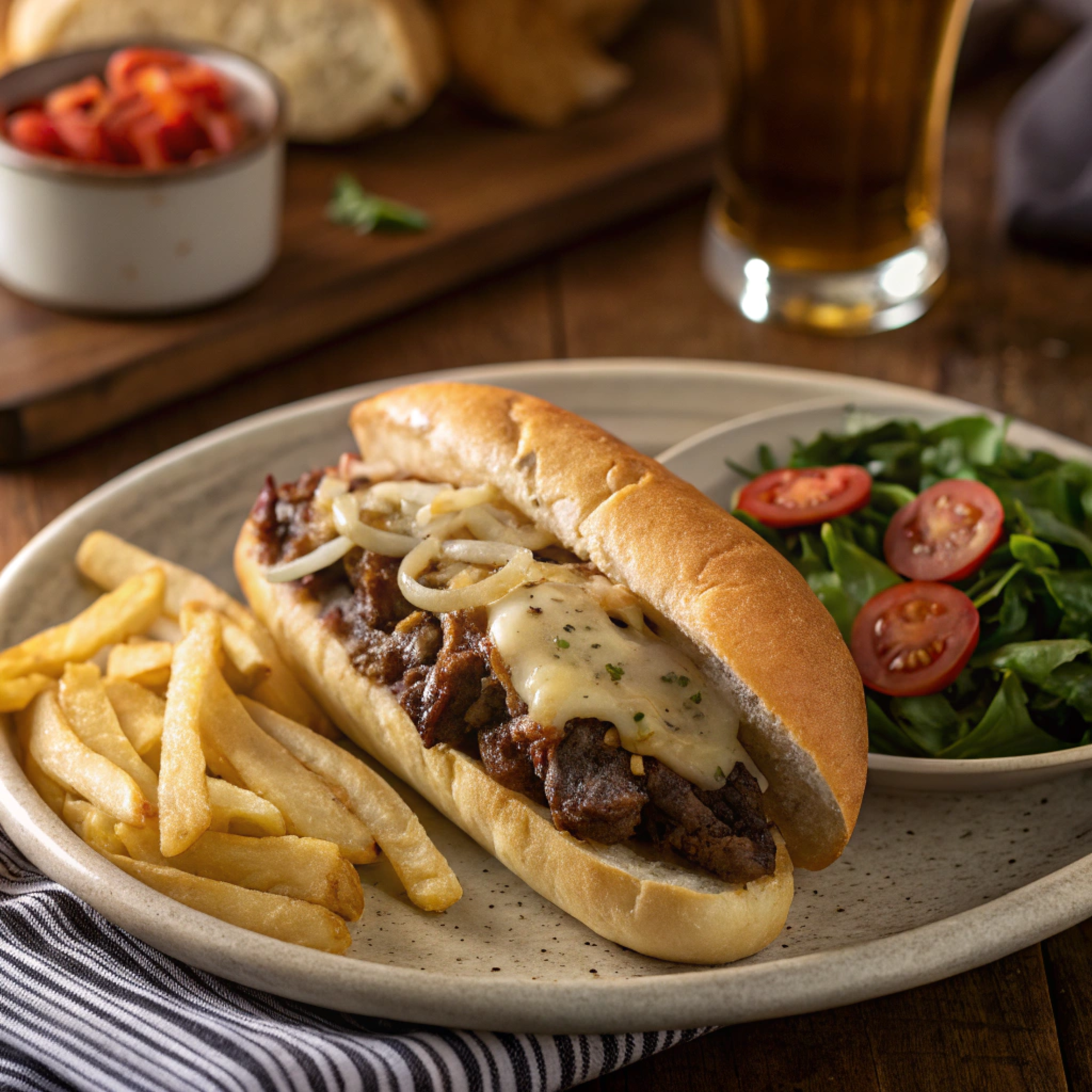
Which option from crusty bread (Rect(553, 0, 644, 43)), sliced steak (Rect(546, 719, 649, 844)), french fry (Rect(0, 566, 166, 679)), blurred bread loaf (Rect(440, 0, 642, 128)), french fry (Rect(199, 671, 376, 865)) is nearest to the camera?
sliced steak (Rect(546, 719, 649, 844))

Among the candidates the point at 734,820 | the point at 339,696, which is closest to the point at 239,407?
the point at 339,696

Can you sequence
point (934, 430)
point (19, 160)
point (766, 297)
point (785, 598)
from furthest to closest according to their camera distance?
point (766, 297) < point (19, 160) < point (934, 430) < point (785, 598)

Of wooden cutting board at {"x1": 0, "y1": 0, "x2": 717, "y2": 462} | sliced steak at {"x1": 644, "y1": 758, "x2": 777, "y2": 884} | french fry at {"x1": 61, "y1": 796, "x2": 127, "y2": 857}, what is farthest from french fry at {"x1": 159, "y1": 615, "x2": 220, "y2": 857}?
wooden cutting board at {"x1": 0, "y1": 0, "x2": 717, "y2": 462}

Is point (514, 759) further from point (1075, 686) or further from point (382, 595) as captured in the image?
point (1075, 686)

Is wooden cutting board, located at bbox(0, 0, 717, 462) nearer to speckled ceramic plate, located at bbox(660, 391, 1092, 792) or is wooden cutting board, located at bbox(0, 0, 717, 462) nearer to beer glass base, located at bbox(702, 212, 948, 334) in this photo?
beer glass base, located at bbox(702, 212, 948, 334)

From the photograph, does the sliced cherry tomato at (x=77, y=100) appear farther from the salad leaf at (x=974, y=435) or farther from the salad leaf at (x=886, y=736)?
the salad leaf at (x=886, y=736)

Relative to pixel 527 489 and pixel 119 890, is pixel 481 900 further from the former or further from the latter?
pixel 527 489

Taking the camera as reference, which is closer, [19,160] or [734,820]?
[734,820]
